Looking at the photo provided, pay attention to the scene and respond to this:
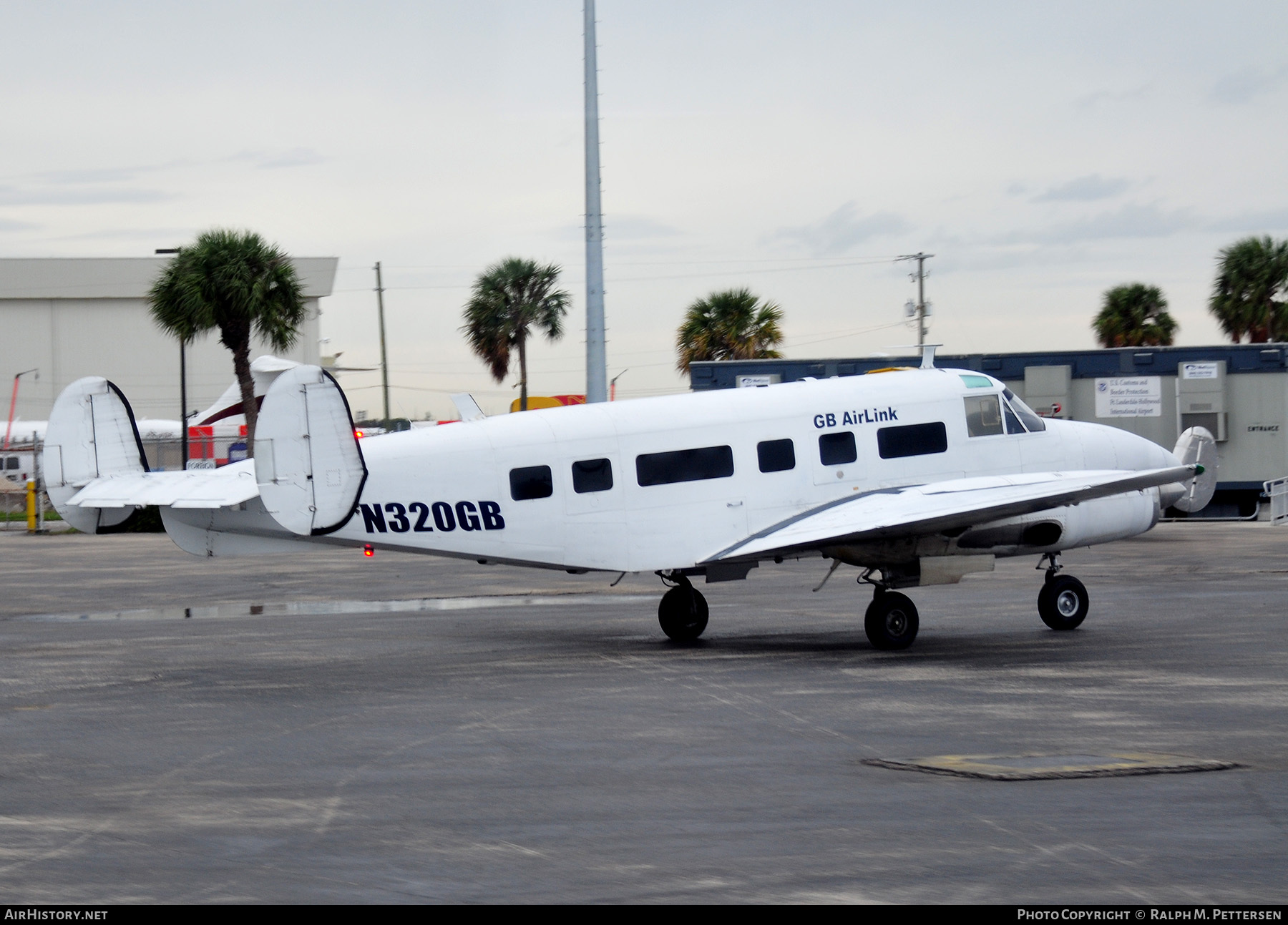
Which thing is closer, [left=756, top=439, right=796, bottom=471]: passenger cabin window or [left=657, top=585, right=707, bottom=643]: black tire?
[left=756, top=439, right=796, bottom=471]: passenger cabin window

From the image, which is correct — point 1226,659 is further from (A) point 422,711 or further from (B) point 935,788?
(A) point 422,711

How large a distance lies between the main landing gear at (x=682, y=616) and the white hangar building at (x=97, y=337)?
99.0 meters

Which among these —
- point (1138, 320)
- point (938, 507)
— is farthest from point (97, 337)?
point (938, 507)

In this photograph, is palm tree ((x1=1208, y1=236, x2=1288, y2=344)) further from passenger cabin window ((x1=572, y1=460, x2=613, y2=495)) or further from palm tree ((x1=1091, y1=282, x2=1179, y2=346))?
passenger cabin window ((x1=572, y1=460, x2=613, y2=495))

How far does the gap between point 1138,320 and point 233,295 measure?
144 feet

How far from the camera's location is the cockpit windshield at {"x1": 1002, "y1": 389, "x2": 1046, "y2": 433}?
18.2 m

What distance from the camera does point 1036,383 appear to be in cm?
4131

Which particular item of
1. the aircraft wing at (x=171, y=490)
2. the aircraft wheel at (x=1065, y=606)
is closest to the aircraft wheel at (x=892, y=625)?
the aircraft wheel at (x=1065, y=606)

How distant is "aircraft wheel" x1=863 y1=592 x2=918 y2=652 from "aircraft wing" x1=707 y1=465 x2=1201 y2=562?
0.82 metres

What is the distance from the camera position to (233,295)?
52406mm

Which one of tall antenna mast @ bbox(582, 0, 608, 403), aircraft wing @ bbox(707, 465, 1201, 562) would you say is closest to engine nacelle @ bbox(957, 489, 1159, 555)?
aircraft wing @ bbox(707, 465, 1201, 562)

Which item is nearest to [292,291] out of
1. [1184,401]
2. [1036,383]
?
[1036,383]

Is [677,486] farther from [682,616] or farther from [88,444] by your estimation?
[88,444]
